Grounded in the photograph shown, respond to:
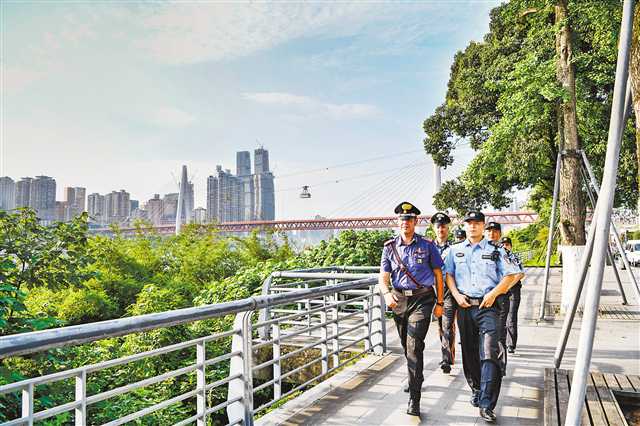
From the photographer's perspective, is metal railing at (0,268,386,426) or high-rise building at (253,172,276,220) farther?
high-rise building at (253,172,276,220)

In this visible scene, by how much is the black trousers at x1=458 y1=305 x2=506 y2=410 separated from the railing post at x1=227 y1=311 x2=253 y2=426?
1727mm

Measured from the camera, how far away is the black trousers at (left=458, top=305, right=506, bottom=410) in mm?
3973

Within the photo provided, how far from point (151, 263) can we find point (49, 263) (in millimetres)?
11366

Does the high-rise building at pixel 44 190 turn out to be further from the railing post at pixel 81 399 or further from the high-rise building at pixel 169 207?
the railing post at pixel 81 399

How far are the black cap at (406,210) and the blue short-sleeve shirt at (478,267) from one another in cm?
46

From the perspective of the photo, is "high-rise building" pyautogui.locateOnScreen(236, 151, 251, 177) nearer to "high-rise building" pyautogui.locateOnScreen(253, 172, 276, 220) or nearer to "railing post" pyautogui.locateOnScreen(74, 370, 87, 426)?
"high-rise building" pyautogui.locateOnScreen(253, 172, 276, 220)

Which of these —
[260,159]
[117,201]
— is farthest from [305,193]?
[260,159]

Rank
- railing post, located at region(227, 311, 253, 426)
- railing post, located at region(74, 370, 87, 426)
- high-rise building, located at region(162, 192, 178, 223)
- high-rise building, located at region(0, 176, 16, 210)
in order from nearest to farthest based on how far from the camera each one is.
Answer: railing post, located at region(74, 370, 87, 426) < railing post, located at region(227, 311, 253, 426) < high-rise building, located at region(0, 176, 16, 210) < high-rise building, located at region(162, 192, 178, 223)

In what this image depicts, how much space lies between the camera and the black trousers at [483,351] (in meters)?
3.97

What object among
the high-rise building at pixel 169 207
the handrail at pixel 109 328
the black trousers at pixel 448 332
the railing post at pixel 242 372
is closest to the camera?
the handrail at pixel 109 328

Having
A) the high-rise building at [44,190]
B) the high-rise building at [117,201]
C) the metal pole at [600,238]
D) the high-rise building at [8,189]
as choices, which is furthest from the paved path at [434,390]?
the high-rise building at [117,201]

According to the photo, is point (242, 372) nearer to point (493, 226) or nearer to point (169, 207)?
point (493, 226)

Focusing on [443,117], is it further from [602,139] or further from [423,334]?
[423,334]

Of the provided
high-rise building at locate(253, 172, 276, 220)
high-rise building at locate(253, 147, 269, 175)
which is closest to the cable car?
high-rise building at locate(253, 172, 276, 220)
